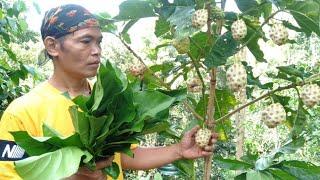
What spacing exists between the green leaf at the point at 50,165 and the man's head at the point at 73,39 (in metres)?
0.44

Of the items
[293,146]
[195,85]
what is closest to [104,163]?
[195,85]

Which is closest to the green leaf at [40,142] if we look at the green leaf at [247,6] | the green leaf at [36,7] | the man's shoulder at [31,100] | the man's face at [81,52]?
the man's shoulder at [31,100]

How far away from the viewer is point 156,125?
135cm

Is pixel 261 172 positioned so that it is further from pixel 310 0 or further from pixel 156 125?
pixel 310 0

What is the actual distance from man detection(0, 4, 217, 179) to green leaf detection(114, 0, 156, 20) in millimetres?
152

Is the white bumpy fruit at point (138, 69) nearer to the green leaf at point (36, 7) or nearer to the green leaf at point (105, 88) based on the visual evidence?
the green leaf at point (105, 88)

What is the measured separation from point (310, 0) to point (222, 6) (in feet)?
0.85

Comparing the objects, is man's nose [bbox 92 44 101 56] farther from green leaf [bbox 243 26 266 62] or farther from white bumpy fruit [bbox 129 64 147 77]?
green leaf [bbox 243 26 266 62]

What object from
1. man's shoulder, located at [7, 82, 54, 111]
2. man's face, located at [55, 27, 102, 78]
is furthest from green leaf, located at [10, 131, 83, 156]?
man's face, located at [55, 27, 102, 78]

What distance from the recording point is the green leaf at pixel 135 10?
55.2 inches

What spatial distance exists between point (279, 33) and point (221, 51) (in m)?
0.17

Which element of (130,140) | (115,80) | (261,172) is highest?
(115,80)

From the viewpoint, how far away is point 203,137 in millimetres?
1454

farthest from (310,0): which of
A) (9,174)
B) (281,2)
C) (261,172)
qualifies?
(9,174)
